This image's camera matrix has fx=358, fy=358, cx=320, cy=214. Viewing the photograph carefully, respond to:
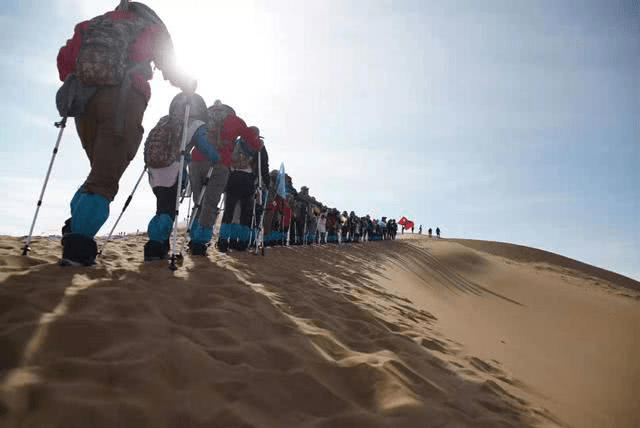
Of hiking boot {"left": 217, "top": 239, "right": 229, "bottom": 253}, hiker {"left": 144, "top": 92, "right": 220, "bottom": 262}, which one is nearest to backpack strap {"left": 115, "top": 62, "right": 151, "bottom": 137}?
hiker {"left": 144, "top": 92, "right": 220, "bottom": 262}

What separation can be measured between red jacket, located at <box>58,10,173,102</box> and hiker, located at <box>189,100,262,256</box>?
214 cm

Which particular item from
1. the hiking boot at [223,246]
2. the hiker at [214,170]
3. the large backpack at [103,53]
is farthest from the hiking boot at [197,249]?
the large backpack at [103,53]

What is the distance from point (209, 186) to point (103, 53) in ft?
10.6

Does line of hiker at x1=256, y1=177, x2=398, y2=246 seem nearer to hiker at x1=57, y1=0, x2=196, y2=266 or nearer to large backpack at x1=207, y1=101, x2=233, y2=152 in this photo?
large backpack at x1=207, y1=101, x2=233, y2=152

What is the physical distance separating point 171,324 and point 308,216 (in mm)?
13275

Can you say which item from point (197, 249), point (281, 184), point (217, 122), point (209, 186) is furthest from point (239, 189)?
point (281, 184)

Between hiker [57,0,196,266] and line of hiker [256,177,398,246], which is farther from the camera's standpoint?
line of hiker [256,177,398,246]

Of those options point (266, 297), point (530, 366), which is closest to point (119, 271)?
point (266, 297)

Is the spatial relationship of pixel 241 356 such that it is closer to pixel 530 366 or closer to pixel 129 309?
pixel 129 309

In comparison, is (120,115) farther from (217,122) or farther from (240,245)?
(240,245)

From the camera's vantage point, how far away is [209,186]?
6742 millimetres

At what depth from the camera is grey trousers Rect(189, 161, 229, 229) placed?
6.53 meters

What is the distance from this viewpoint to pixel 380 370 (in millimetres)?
2625

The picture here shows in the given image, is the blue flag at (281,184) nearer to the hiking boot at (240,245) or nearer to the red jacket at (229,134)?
Result: the hiking boot at (240,245)
